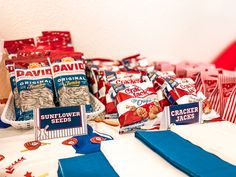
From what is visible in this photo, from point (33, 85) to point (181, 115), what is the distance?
2.06 ft

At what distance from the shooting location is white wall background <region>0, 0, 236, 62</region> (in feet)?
5.61

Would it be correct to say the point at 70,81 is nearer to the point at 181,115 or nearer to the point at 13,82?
the point at 13,82

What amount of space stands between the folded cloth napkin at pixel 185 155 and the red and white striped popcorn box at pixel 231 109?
0.45 metres

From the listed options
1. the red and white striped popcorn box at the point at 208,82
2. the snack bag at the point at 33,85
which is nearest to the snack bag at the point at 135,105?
the snack bag at the point at 33,85

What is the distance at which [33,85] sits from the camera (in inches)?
50.8

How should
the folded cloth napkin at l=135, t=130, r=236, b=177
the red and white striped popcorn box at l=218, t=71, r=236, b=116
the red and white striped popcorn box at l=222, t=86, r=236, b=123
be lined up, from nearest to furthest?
the folded cloth napkin at l=135, t=130, r=236, b=177, the red and white striped popcorn box at l=222, t=86, r=236, b=123, the red and white striped popcorn box at l=218, t=71, r=236, b=116

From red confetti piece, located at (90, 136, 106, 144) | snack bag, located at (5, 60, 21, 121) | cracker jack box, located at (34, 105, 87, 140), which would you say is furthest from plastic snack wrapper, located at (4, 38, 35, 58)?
red confetti piece, located at (90, 136, 106, 144)

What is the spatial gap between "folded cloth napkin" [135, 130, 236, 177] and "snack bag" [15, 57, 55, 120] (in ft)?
1.50

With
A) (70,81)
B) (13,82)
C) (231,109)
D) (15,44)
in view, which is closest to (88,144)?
(70,81)

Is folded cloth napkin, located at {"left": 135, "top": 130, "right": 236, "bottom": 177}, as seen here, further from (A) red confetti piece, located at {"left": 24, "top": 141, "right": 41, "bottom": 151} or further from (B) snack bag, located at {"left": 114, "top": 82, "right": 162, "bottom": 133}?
(A) red confetti piece, located at {"left": 24, "top": 141, "right": 41, "bottom": 151}

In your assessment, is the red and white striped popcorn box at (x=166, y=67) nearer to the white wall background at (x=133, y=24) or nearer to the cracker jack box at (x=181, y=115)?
the white wall background at (x=133, y=24)

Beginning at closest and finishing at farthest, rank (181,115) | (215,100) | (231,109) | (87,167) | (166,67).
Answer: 1. (87,167)
2. (181,115)
3. (231,109)
4. (215,100)
5. (166,67)

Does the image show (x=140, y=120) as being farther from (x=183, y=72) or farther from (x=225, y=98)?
(x=183, y=72)

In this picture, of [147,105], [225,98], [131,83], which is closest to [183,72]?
[225,98]
